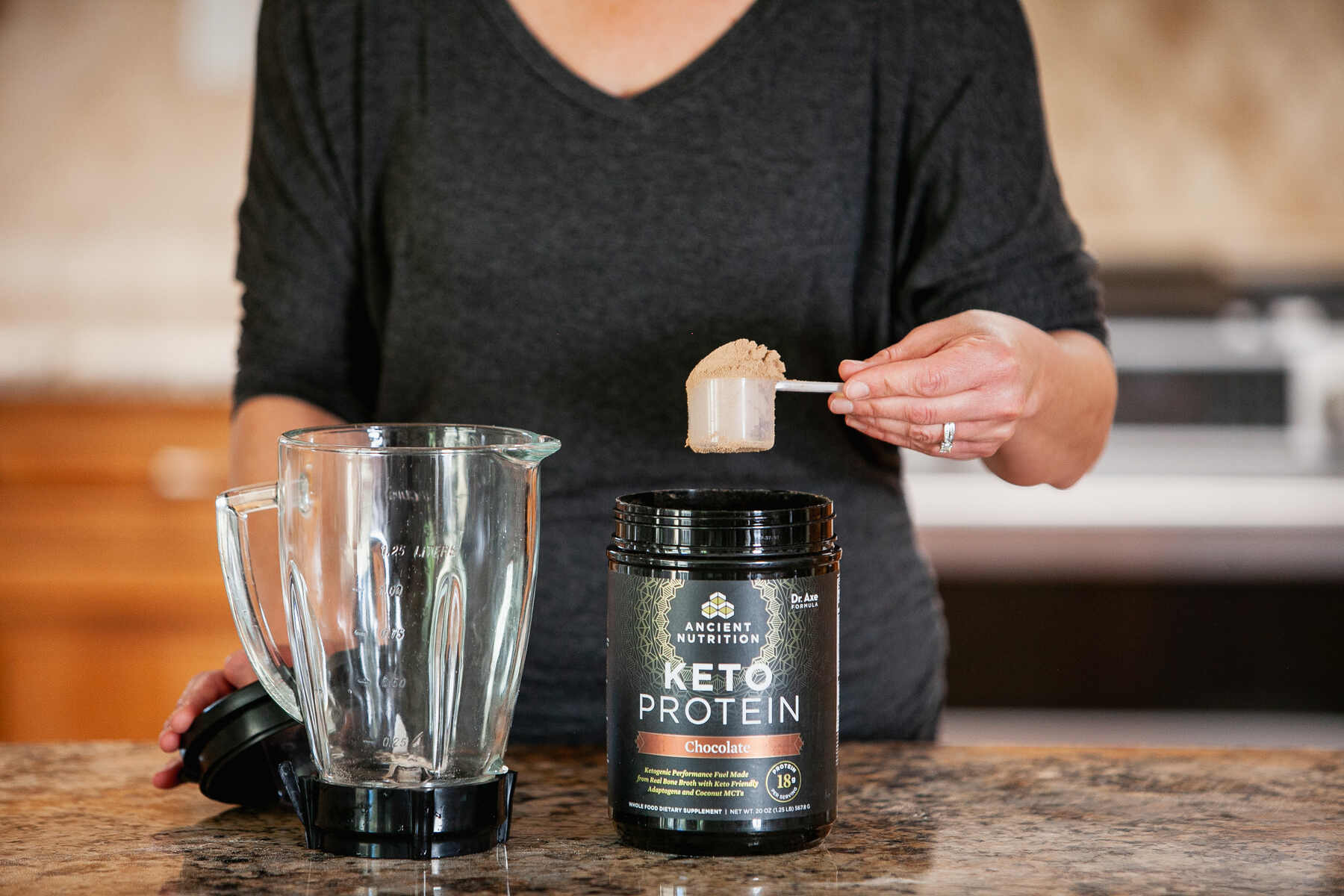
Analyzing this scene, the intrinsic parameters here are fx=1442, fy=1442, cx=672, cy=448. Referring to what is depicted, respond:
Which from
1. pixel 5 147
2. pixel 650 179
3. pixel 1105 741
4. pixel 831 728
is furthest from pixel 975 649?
pixel 5 147

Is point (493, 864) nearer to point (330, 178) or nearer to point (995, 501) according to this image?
point (330, 178)

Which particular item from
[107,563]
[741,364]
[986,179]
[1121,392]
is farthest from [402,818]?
[1121,392]

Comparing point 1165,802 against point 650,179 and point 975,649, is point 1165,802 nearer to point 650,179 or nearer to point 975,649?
point 650,179

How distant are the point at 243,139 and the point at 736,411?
2.33 m

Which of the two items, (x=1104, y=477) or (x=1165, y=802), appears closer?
(x=1165, y=802)

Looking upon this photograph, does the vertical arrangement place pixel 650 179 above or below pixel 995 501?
above

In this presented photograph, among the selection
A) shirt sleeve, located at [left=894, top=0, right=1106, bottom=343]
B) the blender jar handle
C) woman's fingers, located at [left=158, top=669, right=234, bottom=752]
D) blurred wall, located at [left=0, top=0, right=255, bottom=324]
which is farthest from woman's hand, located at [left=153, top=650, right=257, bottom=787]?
blurred wall, located at [left=0, top=0, right=255, bottom=324]

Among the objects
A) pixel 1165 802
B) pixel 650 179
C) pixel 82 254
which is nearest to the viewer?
pixel 1165 802

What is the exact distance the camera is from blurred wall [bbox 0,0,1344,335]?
109 inches

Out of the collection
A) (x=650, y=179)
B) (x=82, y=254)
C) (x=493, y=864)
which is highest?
(x=82, y=254)

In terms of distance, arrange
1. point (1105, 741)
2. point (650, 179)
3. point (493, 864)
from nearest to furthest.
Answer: point (493, 864) → point (650, 179) → point (1105, 741)

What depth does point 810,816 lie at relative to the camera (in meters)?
0.68

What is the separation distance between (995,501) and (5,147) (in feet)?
6.73

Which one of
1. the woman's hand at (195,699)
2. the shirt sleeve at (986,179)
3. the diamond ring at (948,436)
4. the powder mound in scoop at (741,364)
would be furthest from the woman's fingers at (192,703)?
the shirt sleeve at (986,179)
